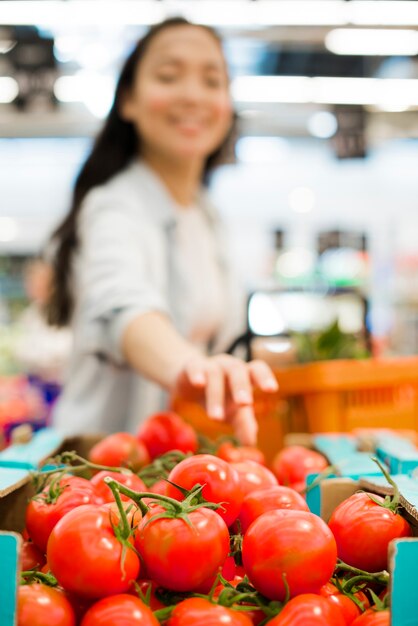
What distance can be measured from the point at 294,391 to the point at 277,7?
9.88ft

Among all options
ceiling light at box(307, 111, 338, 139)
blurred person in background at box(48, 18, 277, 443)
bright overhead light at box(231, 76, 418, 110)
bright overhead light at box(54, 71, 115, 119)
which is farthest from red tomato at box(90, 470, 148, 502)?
ceiling light at box(307, 111, 338, 139)

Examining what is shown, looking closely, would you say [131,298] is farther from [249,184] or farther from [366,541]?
[249,184]

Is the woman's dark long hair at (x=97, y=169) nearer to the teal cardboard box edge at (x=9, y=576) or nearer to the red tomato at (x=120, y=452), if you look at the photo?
the red tomato at (x=120, y=452)

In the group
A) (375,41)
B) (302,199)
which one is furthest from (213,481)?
(302,199)

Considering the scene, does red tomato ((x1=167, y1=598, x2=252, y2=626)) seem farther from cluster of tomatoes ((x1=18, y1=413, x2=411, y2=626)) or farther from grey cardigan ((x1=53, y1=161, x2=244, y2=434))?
grey cardigan ((x1=53, y1=161, x2=244, y2=434))

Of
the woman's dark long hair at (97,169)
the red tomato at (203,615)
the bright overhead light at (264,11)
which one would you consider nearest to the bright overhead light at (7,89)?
the bright overhead light at (264,11)

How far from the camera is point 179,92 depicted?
7.55 ft

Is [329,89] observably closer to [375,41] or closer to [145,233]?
[375,41]

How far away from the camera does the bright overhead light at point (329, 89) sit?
650 centimetres

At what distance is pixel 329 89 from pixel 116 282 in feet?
17.4

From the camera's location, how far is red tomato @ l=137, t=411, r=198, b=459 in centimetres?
157

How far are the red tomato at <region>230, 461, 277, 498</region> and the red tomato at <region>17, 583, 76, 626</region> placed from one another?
35 centimetres

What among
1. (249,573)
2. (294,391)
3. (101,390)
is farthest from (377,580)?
(101,390)

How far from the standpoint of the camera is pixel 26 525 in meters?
1.06
